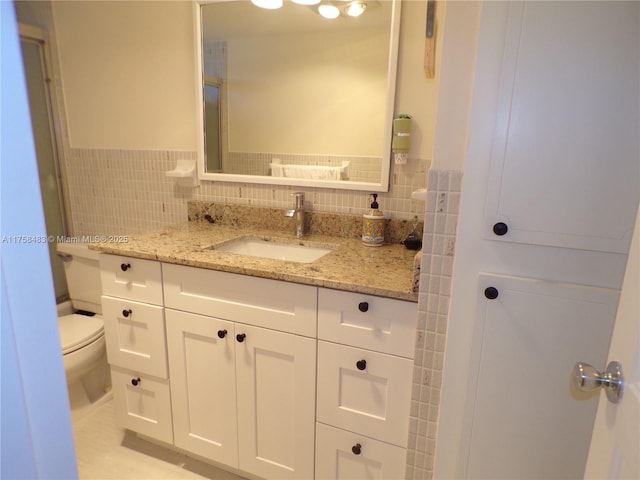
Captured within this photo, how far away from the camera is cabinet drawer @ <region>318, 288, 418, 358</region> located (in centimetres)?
111

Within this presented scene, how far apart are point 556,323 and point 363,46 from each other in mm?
1194

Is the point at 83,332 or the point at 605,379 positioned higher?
the point at 605,379

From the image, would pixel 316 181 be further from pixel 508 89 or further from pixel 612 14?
pixel 612 14

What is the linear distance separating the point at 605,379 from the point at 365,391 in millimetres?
706

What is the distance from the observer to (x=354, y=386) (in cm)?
122

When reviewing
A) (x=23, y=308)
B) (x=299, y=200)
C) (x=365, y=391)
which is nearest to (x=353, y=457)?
(x=365, y=391)

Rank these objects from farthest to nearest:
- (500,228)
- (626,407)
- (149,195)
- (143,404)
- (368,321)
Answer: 1. (149,195)
2. (143,404)
3. (368,321)
4. (500,228)
5. (626,407)

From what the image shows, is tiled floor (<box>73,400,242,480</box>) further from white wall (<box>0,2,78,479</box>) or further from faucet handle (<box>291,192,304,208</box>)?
white wall (<box>0,2,78,479</box>)

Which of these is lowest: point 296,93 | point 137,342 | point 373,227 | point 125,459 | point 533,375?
point 125,459

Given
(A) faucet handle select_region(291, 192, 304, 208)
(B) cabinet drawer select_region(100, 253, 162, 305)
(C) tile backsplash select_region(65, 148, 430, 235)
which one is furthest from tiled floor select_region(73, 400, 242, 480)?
(A) faucet handle select_region(291, 192, 304, 208)

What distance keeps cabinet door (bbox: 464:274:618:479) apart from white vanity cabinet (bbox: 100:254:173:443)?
3.69 feet

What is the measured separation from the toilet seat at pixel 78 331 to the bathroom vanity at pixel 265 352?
0.21 metres

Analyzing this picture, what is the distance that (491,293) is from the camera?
37.0 inches

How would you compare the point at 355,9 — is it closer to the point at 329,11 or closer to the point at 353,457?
the point at 329,11
